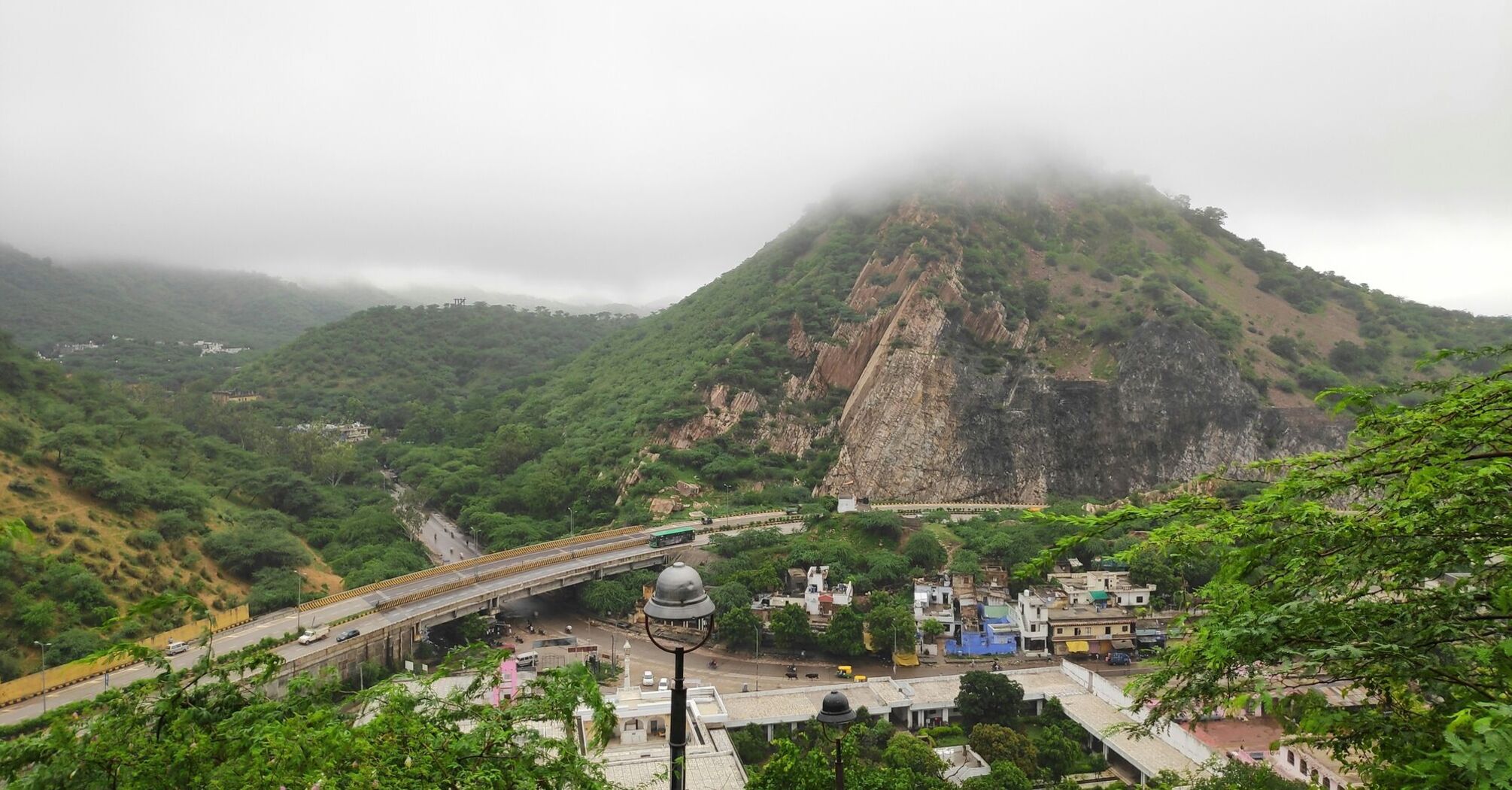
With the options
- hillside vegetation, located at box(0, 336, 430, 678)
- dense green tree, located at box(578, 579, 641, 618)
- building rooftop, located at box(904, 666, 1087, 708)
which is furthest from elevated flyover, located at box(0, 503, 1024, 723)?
building rooftop, located at box(904, 666, 1087, 708)

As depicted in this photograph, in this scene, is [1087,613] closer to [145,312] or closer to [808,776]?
[808,776]

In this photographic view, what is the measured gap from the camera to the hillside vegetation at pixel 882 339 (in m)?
58.5

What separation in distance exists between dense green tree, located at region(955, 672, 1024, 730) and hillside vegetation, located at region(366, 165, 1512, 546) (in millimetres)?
27505

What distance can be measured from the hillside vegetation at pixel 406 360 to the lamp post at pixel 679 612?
79504 millimetres

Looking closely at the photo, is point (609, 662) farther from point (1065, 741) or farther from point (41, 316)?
point (41, 316)

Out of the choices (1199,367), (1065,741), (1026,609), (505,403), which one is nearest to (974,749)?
(1065,741)

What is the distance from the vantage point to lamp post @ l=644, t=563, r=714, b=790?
5.69 metres

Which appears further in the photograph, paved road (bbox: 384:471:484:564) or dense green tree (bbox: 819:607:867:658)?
paved road (bbox: 384:471:484:564)

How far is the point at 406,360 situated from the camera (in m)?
97.8

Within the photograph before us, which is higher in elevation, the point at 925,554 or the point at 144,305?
the point at 144,305

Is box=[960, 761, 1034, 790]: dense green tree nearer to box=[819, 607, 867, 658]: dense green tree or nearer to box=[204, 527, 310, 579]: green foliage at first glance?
box=[819, 607, 867, 658]: dense green tree

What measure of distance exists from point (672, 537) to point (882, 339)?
2861 centimetres

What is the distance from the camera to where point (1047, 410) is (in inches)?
2559

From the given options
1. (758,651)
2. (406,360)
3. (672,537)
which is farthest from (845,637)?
(406,360)
